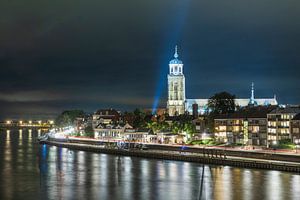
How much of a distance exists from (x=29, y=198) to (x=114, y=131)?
5518 centimetres

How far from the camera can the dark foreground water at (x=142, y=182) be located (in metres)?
32.1

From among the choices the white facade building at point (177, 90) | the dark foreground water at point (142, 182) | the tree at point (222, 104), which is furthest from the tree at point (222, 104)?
the white facade building at point (177, 90)

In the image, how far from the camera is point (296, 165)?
4056 cm

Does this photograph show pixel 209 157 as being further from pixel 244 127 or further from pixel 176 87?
pixel 176 87

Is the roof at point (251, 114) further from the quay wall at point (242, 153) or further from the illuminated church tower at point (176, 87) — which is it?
the illuminated church tower at point (176, 87)

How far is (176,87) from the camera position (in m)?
113

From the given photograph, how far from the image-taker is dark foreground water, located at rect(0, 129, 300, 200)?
3212 cm

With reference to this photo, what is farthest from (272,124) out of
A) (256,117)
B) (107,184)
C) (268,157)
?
(107,184)

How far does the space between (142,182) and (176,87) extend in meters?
75.6

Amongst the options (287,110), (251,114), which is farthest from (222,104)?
Result: (287,110)

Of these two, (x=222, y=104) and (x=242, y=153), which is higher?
(x=222, y=104)

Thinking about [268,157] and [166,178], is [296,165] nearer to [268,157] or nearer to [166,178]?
[268,157]

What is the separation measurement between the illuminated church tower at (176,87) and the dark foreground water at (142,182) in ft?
206

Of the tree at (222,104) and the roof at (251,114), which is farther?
the tree at (222,104)
